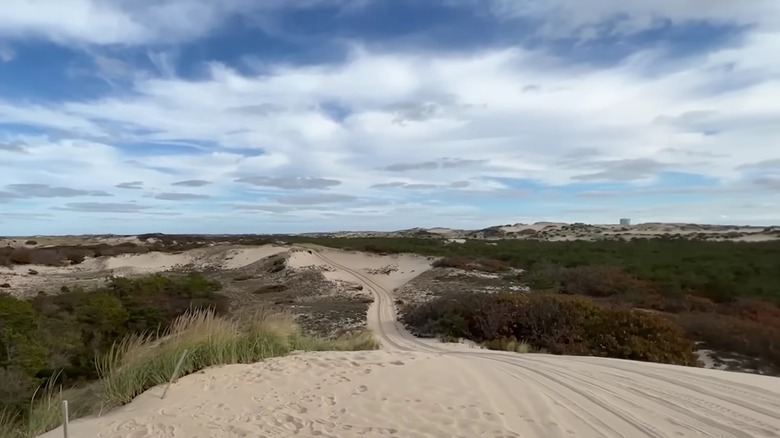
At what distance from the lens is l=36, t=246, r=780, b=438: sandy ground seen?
226 inches

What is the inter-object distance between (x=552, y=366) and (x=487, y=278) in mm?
19257

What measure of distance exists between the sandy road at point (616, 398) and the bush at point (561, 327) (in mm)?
3055

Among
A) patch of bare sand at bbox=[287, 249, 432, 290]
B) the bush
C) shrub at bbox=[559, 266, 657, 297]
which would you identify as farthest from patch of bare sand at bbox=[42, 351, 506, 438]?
patch of bare sand at bbox=[287, 249, 432, 290]

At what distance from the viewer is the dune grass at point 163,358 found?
24.2 ft

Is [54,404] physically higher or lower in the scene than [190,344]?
lower

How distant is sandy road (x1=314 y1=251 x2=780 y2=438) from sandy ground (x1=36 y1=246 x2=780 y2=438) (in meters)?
0.01

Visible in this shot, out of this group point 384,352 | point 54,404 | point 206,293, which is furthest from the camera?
point 206,293

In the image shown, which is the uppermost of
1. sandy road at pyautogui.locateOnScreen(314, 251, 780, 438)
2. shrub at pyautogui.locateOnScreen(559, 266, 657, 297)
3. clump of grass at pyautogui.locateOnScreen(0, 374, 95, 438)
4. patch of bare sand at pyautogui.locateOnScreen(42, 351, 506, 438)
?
shrub at pyautogui.locateOnScreen(559, 266, 657, 297)

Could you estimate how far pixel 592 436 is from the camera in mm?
5355

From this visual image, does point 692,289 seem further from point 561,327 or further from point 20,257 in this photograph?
point 20,257

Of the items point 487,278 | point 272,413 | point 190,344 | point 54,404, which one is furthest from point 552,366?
point 487,278

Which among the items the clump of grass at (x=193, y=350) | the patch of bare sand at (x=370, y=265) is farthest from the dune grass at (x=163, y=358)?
the patch of bare sand at (x=370, y=265)

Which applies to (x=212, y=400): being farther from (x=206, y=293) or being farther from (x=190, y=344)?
(x=206, y=293)

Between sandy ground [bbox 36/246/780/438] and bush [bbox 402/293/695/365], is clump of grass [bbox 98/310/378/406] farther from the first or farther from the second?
bush [bbox 402/293/695/365]
